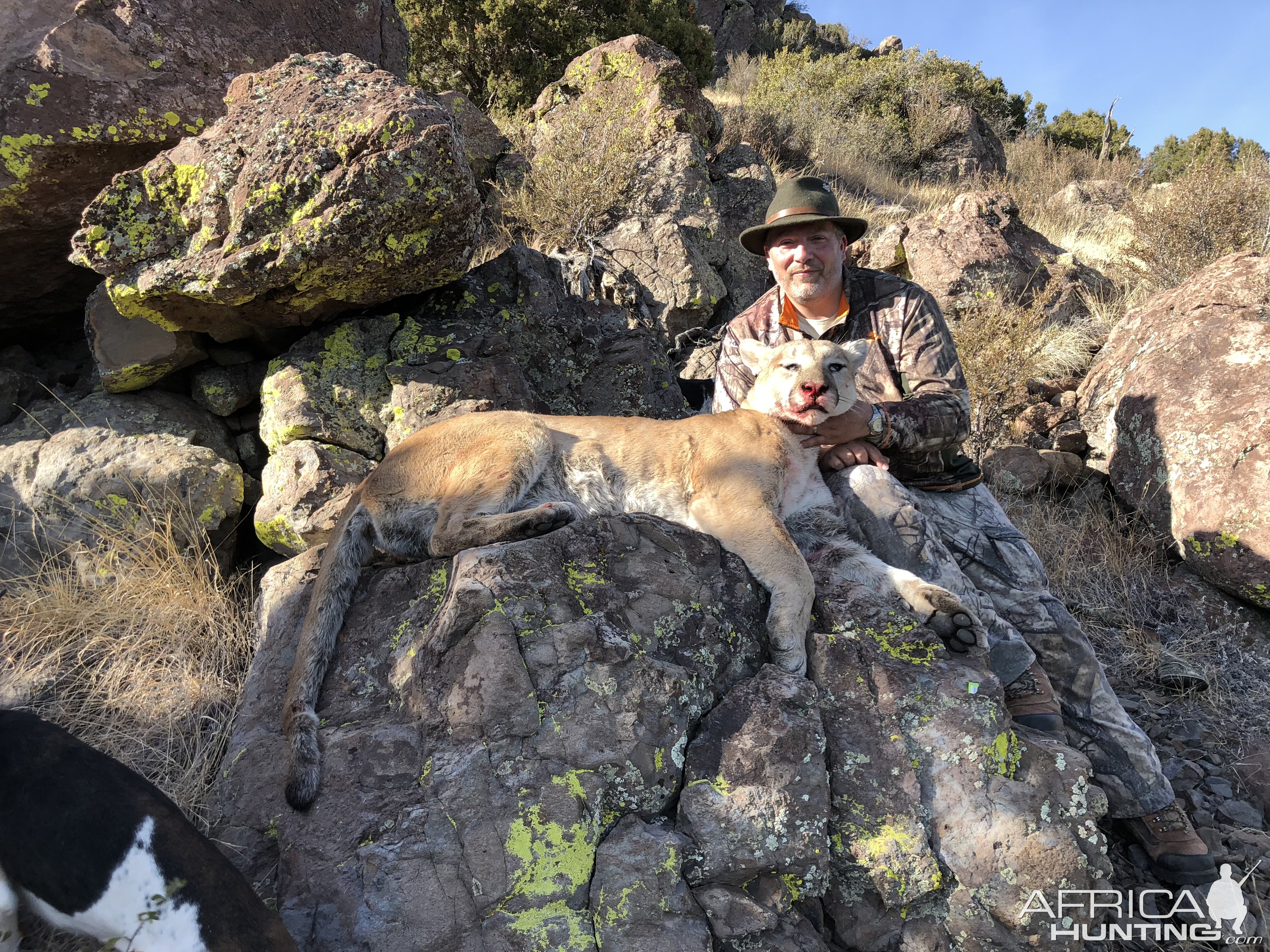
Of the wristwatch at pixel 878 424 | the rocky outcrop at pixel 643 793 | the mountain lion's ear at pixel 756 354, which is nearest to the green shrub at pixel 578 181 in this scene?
the mountain lion's ear at pixel 756 354

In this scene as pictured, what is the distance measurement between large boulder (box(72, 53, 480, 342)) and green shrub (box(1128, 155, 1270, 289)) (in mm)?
9827

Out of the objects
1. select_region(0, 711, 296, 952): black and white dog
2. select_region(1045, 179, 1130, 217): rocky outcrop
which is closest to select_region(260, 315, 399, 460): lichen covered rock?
select_region(0, 711, 296, 952): black and white dog

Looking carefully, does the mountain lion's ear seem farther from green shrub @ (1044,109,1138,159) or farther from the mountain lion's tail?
green shrub @ (1044,109,1138,159)

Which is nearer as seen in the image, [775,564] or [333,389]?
[775,564]

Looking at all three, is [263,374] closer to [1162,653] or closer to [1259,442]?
[1162,653]

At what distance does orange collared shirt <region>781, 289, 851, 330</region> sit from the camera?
5008mm

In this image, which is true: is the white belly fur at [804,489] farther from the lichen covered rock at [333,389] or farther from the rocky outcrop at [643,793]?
the lichen covered rock at [333,389]

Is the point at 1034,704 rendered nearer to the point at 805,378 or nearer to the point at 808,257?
the point at 805,378

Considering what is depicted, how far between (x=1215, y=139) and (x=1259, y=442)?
20191 mm

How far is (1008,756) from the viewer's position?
272cm

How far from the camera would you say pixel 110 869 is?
6.77 ft

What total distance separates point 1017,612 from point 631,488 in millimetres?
2309

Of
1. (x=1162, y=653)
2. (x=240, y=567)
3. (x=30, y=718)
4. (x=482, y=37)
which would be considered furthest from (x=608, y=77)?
(x=30, y=718)

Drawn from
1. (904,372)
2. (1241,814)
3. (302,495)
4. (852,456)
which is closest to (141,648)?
(302,495)
